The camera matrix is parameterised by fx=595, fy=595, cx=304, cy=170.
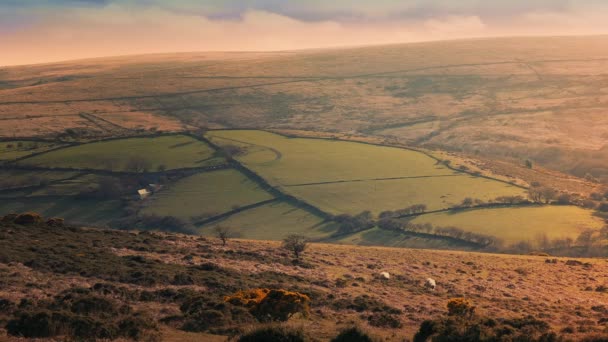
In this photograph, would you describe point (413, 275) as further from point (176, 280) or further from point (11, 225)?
point (11, 225)

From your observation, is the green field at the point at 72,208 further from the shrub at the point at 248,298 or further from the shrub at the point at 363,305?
the shrub at the point at 248,298

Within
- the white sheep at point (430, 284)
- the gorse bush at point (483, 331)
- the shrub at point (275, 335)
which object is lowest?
the white sheep at point (430, 284)

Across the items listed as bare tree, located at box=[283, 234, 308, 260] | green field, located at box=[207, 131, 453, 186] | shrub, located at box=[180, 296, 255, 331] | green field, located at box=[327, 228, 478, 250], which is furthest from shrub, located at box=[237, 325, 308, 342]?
green field, located at box=[207, 131, 453, 186]

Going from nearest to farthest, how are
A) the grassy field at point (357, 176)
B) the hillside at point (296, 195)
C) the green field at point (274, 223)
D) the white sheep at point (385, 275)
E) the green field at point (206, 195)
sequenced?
the white sheep at point (385, 275) < the hillside at point (296, 195) < the green field at point (274, 223) < the green field at point (206, 195) < the grassy field at point (357, 176)

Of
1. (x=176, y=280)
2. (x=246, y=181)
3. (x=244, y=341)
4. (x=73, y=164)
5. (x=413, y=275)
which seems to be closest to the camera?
(x=244, y=341)

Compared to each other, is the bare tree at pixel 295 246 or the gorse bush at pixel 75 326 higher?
the gorse bush at pixel 75 326

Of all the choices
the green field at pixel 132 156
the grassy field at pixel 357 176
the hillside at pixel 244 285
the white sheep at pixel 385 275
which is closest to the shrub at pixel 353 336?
the hillside at pixel 244 285

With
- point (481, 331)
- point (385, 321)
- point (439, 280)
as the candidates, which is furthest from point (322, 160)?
point (481, 331)

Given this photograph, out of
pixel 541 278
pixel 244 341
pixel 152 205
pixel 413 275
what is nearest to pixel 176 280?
pixel 244 341
